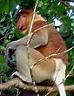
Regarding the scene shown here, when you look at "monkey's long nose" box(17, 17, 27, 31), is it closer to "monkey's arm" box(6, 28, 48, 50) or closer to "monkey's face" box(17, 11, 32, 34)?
"monkey's face" box(17, 11, 32, 34)

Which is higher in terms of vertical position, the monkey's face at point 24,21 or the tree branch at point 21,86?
the monkey's face at point 24,21

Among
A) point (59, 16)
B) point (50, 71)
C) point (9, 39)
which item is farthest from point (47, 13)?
point (50, 71)

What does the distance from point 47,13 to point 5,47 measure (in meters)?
0.94

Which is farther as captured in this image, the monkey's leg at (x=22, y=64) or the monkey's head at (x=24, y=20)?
the monkey's head at (x=24, y=20)

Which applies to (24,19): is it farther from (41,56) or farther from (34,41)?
(41,56)

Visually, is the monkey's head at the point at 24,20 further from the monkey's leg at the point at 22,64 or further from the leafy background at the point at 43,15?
the monkey's leg at the point at 22,64

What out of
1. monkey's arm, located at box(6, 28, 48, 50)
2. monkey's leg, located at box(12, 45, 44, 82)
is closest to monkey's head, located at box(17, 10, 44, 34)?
monkey's arm, located at box(6, 28, 48, 50)

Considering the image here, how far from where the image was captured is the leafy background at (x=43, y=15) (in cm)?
541

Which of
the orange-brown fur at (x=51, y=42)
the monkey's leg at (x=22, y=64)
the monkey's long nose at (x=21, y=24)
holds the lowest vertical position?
the monkey's leg at (x=22, y=64)

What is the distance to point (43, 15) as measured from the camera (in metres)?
6.39

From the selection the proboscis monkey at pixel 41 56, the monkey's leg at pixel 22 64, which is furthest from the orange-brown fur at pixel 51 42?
the monkey's leg at pixel 22 64

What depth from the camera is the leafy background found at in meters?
5.41

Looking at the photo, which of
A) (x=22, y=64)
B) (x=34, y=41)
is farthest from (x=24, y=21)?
(x=22, y=64)

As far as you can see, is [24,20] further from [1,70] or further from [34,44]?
[1,70]
